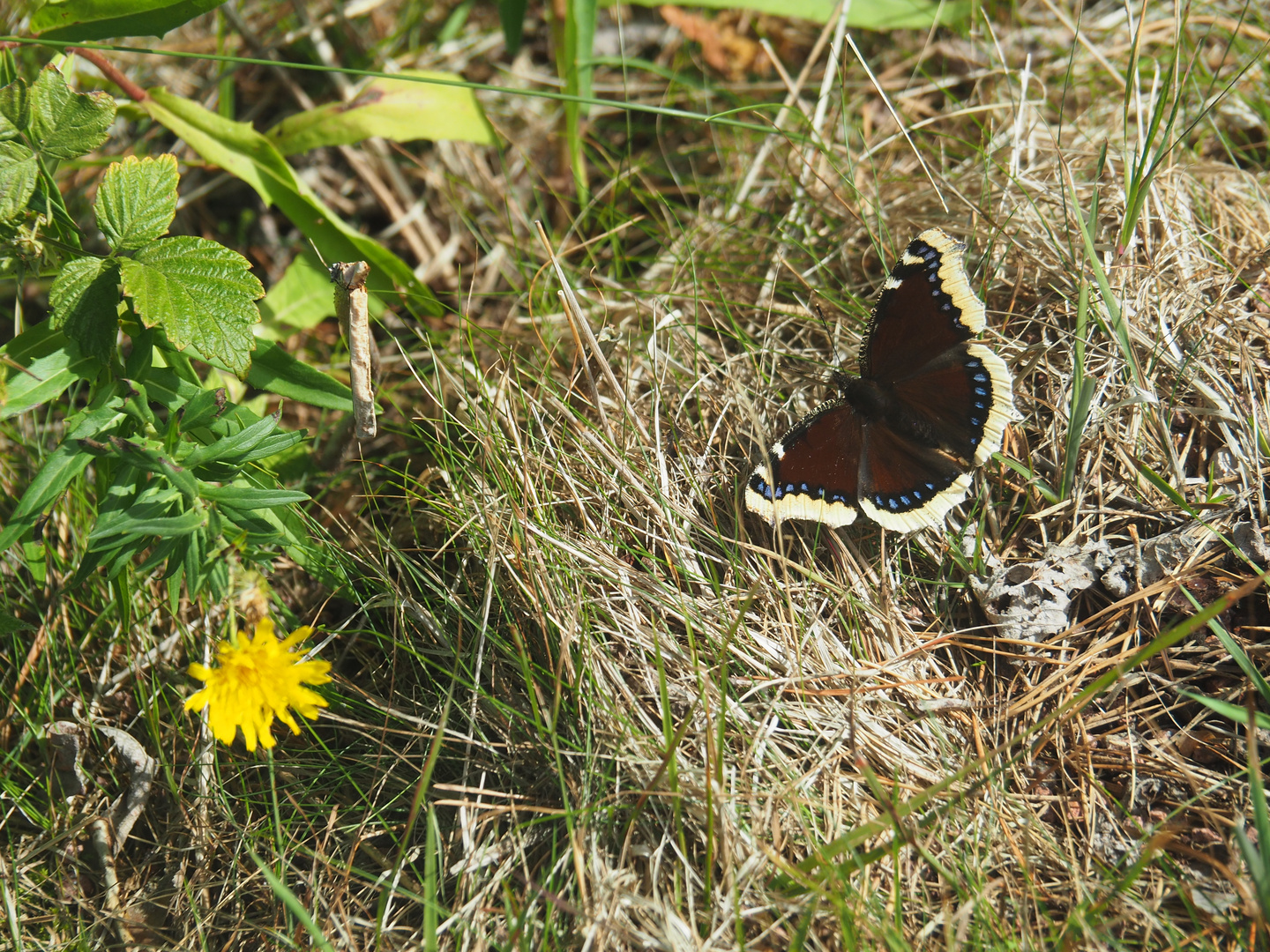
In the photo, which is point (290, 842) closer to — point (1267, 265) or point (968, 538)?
point (968, 538)

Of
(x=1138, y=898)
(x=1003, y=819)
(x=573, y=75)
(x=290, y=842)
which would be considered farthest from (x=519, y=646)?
(x=573, y=75)

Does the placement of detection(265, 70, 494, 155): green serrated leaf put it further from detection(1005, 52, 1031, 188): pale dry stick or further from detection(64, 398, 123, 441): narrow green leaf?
detection(1005, 52, 1031, 188): pale dry stick

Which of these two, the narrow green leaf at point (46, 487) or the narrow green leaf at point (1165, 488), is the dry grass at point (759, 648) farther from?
the narrow green leaf at point (46, 487)

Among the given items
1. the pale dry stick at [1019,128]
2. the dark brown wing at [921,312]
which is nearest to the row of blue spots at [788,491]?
the dark brown wing at [921,312]

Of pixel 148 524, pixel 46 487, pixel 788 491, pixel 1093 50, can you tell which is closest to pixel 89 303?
pixel 46 487

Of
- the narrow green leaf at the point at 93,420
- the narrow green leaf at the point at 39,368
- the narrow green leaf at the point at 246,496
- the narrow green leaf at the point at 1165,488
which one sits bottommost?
the narrow green leaf at the point at 1165,488

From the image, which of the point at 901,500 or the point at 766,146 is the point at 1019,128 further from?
the point at 901,500
